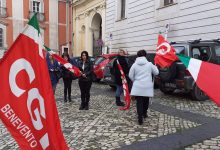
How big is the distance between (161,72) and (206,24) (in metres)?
6.83

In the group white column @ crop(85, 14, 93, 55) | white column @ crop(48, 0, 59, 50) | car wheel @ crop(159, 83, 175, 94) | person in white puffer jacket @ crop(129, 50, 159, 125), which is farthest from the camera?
white column @ crop(48, 0, 59, 50)

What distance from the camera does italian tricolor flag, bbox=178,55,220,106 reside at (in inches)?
132

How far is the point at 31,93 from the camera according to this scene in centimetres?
287

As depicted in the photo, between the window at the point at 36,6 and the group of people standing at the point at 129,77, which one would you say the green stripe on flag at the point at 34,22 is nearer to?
the group of people standing at the point at 129,77

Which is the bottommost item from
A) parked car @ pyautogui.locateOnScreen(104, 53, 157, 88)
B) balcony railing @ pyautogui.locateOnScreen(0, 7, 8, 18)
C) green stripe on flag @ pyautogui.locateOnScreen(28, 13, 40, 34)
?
parked car @ pyautogui.locateOnScreen(104, 53, 157, 88)

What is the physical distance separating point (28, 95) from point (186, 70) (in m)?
7.28

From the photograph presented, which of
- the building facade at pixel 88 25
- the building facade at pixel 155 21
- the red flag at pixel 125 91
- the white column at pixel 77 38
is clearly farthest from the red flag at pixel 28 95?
the white column at pixel 77 38

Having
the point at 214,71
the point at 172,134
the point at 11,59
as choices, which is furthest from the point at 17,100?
the point at 172,134

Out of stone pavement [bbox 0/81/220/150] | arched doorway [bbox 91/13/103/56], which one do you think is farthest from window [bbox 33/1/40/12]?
stone pavement [bbox 0/81/220/150]

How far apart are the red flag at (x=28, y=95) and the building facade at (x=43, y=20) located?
32039 mm

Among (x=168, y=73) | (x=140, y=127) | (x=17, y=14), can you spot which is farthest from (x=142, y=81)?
(x=17, y=14)

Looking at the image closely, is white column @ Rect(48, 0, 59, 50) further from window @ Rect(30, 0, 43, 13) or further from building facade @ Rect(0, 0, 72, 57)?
window @ Rect(30, 0, 43, 13)

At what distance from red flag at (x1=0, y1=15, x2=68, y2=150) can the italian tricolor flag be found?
1.71 meters

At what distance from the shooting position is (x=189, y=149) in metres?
5.06
